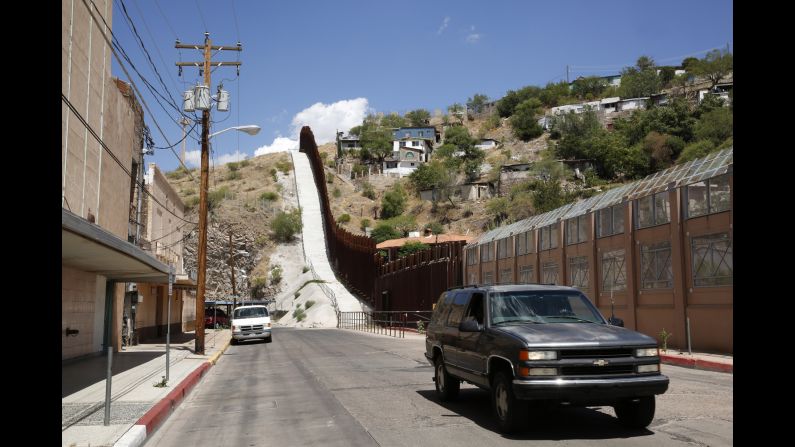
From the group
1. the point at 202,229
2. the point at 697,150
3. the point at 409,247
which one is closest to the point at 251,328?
the point at 202,229

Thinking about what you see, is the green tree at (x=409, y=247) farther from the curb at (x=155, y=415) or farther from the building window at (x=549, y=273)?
the curb at (x=155, y=415)

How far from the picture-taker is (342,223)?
107m

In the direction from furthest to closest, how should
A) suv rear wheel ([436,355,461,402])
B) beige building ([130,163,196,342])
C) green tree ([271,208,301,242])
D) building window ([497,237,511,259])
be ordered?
green tree ([271,208,301,242]) → building window ([497,237,511,259]) → beige building ([130,163,196,342]) → suv rear wheel ([436,355,461,402])

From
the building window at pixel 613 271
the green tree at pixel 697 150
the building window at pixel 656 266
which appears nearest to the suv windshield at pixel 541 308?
the building window at pixel 656 266

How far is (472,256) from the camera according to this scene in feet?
147

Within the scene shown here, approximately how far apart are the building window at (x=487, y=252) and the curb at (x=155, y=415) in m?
26.3

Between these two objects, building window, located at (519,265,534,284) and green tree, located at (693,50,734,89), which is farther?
green tree, located at (693,50,734,89)

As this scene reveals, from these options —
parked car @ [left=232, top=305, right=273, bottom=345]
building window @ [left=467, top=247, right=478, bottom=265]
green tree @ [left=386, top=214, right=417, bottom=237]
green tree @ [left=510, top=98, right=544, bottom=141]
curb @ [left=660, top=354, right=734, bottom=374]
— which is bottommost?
parked car @ [left=232, top=305, right=273, bottom=345]

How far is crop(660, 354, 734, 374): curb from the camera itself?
1633 cm

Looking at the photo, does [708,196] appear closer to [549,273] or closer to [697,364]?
[697,364]

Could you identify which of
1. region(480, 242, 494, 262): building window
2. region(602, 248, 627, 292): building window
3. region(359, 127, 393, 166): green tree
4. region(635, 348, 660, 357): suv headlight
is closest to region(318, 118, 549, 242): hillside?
region(359, 127, 393, 166): green tree

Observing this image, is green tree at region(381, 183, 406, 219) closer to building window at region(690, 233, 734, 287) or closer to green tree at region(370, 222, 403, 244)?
green tree at region(370, 222, 403, 244)

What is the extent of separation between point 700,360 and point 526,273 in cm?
1801

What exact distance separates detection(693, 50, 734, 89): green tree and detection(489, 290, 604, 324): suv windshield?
133m
